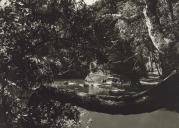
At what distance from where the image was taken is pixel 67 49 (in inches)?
165

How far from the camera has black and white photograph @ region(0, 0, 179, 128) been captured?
158 inches

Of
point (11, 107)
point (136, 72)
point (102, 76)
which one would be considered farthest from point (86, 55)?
point (11, 107)

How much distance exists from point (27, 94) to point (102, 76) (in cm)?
95

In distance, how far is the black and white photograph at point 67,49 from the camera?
158 inches

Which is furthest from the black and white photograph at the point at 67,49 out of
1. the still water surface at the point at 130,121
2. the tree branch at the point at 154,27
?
the still water surface at the point at 130,121

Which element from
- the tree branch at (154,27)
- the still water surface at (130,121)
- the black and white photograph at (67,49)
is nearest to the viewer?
the tree branch at (154,27)

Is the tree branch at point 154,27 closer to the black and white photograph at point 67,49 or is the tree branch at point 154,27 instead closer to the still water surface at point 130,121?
the black and white photograph at point 67,49

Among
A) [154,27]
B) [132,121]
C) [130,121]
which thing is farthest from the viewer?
[130,121]

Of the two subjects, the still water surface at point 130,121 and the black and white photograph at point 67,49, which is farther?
the still water surface at point 130,121

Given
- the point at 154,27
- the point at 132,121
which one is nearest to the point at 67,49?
the point at 154,27

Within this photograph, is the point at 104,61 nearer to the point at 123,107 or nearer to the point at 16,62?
the point at 123,107

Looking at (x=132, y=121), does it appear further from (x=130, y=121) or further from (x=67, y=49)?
(x=67, y=49)

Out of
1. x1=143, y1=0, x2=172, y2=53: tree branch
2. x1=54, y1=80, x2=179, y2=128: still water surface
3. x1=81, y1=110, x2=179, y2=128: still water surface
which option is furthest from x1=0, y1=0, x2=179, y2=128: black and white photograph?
x1=81, y1=110, x2=179, y2=128: still water surface

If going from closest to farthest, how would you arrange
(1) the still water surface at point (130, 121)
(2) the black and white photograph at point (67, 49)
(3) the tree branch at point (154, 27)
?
(3) the tree branch at point (154, 27), (2) the black and white photograph at point (67, 49), (1) the still water surface at point (130, 121)
